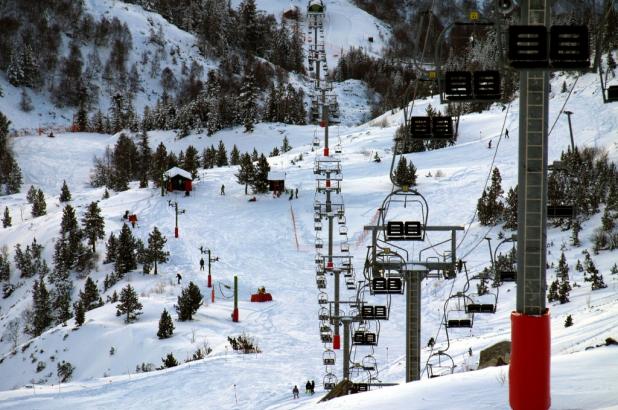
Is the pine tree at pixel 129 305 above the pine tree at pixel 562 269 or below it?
below

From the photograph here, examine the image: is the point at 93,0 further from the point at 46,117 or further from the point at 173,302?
the point at 173,302

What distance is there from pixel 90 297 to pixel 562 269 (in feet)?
81.5

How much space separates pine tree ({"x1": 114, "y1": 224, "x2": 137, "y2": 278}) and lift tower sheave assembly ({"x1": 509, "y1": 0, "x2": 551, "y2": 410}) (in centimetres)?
3620

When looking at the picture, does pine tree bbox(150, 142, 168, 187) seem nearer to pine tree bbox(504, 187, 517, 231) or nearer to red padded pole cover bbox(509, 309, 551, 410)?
pine tree bbox(504, 187, 517, 231)

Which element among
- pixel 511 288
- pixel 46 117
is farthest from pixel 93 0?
pixel 511 288

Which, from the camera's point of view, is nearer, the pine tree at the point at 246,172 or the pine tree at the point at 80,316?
the pine tree at the point at 80,316

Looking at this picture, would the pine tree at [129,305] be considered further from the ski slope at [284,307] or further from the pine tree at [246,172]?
the pine tree at [246,172]

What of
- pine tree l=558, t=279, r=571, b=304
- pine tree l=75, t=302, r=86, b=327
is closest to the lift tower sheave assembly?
pine tree l=558, t=279, r=571, b=304

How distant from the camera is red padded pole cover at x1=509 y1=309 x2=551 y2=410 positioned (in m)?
7.70

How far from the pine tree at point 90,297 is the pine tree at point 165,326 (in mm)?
8892

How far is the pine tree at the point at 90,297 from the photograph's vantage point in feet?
131

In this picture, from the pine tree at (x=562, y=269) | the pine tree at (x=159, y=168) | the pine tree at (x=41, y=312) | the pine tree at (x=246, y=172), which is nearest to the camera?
the pine tree at (x=562, y=269)

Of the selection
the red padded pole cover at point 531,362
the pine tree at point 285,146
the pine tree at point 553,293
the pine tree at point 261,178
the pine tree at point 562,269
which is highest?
the pine tree at point 285,146

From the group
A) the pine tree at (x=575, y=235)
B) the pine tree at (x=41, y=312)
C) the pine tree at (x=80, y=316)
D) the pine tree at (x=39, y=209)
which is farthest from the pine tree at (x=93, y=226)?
the pine tree at (x=575, y=235)
